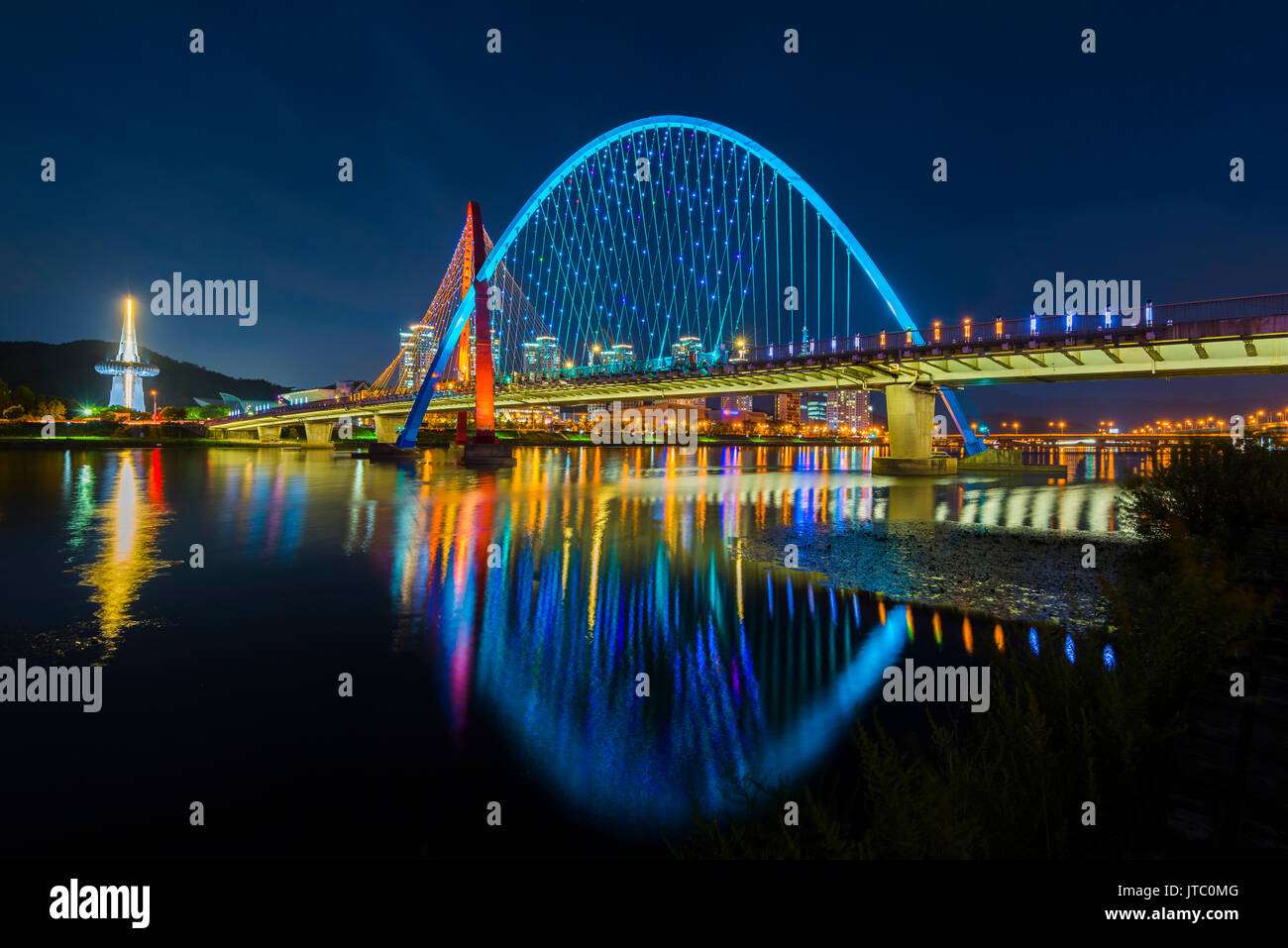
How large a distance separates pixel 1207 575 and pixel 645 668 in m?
5.14

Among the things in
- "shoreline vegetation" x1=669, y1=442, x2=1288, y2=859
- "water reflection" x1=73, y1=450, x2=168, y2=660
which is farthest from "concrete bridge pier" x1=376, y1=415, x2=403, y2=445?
"shoreline vegetation" x1=669, y1=442, x2=1288, y2=859

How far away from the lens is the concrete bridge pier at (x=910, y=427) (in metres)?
42.5

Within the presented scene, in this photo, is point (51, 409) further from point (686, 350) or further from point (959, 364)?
point (959, 364)

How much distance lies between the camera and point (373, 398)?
8506 centimetres

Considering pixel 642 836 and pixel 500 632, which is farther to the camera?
pixel 500 632

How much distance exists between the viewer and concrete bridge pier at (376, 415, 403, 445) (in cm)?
8838

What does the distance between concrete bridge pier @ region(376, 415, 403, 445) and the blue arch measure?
2727 centimetres

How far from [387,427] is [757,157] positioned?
65.4m

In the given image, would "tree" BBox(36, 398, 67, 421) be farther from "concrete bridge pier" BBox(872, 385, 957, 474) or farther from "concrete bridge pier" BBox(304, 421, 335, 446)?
"concrete bridge pier" BBox(872, 385, 957, 474)

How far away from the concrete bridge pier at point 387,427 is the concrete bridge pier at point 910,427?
6737 centimetres

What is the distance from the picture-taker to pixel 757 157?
192ft

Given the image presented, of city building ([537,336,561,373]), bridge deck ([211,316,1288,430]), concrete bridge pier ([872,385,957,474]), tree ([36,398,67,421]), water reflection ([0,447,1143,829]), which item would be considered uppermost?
city building ([537,336,561,373])

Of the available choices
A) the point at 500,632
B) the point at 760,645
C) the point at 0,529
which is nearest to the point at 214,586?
the point at 500,632
